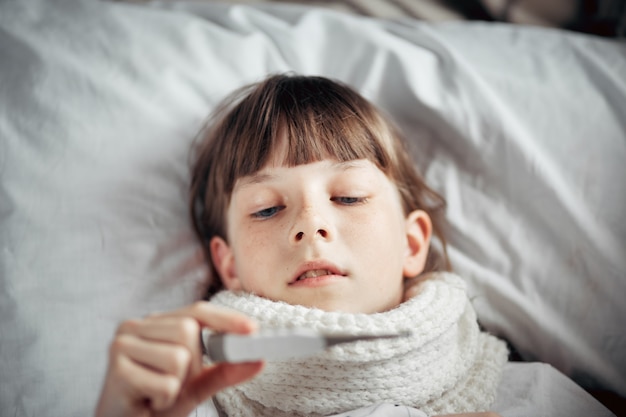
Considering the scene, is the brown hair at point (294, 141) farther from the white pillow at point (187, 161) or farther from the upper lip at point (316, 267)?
the upper lip at point (316, 267)

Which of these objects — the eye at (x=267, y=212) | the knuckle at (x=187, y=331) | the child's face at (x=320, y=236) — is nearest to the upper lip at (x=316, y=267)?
the child's face at (x=320, y=236)

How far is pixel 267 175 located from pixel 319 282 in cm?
19

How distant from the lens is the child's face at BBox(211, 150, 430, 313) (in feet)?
2.56

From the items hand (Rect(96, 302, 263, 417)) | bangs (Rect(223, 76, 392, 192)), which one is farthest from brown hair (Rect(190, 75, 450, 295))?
hand (Rect(96, 302, 263, 417))

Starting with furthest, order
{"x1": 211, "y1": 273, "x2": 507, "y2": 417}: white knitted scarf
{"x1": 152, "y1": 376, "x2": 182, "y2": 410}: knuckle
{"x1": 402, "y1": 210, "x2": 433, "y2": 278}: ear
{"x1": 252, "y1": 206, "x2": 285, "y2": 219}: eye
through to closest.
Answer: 1. {"x1": 402, "y1": 210, "x2": 433, "y2": 278}: ear
2. {"x1": 252, "y1": 206, "x2": 285, "y2": 219}: eye
3. {"x1": 211, "y1": 273, "x2": 507, "y2": 417}: white knitted scarf
4. {"x1": 152, "y1": 376, "x2": 182, "y2": 410}: knuckle

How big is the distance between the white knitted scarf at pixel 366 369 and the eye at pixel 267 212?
12 cm

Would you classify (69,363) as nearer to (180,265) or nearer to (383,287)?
(180,265)

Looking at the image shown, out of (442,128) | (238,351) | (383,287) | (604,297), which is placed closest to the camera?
(238,351)

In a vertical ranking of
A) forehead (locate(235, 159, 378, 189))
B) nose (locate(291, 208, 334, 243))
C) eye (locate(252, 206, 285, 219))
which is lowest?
eye (locate(252, 206, 285, 219))

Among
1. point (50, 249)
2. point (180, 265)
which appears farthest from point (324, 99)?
point (50, 249)

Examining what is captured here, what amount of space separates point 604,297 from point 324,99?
1.95ft

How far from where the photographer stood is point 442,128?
1.08 metres

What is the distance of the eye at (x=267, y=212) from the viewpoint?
84 centimetres

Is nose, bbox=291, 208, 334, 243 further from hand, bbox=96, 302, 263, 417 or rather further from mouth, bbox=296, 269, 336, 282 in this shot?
hand, bbox=96, 302, 263, 417
